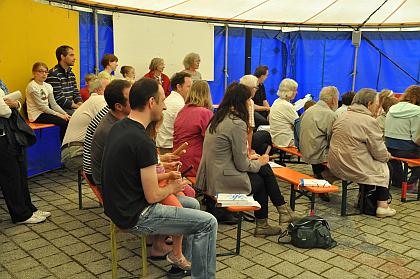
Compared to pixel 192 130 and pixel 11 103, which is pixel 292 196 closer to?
pixel 192 130

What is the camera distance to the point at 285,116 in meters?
5.62

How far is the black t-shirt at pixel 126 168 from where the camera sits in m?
2.43

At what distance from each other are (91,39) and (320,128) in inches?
163

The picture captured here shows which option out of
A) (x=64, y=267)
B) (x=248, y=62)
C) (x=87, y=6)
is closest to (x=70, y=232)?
(x=64, y=267)

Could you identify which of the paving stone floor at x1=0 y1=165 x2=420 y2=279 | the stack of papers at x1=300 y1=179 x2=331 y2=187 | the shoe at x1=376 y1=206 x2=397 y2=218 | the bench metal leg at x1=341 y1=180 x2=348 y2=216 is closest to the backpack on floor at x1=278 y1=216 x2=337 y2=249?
the paving stone floor at x1=0 y1=165 x2=420 y2=279

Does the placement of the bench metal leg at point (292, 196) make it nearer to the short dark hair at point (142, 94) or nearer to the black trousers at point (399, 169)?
the black trousers at point (399, 169)

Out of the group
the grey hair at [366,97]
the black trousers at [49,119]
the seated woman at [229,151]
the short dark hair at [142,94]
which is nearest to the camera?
the short dark hair at [142,94]

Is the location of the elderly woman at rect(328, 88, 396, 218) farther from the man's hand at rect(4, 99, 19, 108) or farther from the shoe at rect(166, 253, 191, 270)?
the man's hand at rect(4, 99, 19, 108)

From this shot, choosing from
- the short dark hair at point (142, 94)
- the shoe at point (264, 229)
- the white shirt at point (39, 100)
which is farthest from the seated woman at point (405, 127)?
the white shirt at point (39, 100)

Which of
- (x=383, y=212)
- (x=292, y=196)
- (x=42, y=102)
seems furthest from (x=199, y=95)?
(x=42, y=102)

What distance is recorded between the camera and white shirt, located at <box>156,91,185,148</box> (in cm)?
443

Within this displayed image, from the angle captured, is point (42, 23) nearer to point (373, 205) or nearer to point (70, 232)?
point (70, 232)

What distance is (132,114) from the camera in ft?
8.43

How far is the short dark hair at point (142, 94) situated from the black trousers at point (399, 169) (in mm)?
3596
